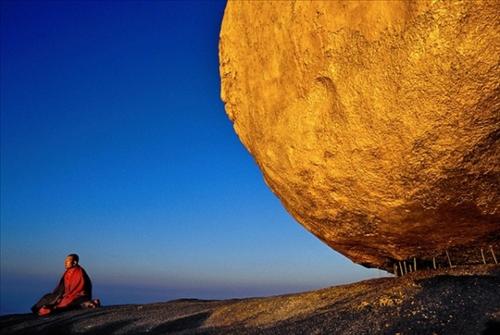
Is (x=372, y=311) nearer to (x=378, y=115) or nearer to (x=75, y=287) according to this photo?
(x=378, y=115)

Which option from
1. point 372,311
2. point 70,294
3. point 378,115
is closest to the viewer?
point 378,115

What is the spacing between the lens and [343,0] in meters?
4.04

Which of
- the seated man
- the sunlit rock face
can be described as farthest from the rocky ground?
the seated man

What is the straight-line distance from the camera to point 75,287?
10578 millimetres

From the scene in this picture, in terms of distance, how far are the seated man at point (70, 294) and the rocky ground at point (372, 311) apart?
3.93 meters

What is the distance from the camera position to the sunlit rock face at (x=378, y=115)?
12.0 ft

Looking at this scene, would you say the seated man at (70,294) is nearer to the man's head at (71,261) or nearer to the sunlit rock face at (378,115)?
the man's head at (71,261)

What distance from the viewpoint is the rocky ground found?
3.68 metres

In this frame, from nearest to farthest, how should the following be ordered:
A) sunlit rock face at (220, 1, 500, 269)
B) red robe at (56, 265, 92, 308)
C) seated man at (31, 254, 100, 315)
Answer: sunlit rock face at (220, 1, 500, 269), seated man at (31, 254, 100, 315), red robe at (56, 265, 92, 308)

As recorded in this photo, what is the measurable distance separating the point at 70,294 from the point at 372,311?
8.54m

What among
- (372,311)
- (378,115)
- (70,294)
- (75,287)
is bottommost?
(372,311)

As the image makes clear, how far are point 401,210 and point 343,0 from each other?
2.15 meters

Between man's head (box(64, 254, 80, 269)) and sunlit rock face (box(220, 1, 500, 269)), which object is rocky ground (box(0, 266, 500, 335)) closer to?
sunlit rock face (box(220, 1, 500, 269))

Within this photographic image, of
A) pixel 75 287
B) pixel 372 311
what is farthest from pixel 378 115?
pixel 75 287
